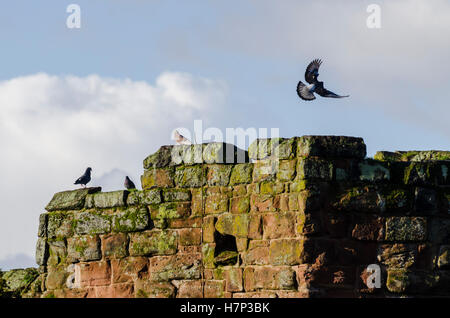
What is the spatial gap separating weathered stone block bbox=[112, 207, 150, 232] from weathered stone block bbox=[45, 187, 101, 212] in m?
0.68

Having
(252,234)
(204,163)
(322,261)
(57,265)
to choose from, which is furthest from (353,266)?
(57,265)

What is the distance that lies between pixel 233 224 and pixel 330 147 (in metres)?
1.54

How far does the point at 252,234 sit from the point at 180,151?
1642 mm

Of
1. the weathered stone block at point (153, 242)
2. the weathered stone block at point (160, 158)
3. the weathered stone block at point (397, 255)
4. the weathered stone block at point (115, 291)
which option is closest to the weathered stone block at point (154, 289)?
the weathered stone block at point (115, 291)

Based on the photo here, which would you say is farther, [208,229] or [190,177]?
[190,177]

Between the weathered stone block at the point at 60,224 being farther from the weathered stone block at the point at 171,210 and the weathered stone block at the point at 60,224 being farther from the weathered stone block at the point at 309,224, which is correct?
the weathered stone block at the point at 309,224

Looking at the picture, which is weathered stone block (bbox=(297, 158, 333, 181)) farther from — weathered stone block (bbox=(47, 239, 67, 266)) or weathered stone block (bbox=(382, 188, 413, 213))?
weathered stone block (bbox=(47, 239, 67, 266))

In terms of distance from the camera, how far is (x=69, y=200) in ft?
49.2

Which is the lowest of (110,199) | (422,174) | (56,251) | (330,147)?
(56,251)

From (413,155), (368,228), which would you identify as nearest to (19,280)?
(368,228)

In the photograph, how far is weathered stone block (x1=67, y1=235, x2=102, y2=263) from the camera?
14.5m

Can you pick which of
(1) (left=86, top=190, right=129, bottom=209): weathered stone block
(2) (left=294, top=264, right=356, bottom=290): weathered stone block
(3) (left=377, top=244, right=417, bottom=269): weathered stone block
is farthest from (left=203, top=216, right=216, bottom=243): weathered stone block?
(3) (left=377, top=244, right=417, bottom=269): weathered stone block

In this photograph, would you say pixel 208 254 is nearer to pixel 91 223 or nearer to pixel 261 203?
pixel 261 203

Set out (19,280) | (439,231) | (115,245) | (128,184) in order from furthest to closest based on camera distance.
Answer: (128,184), (19,280), (115,245), (439,231)
